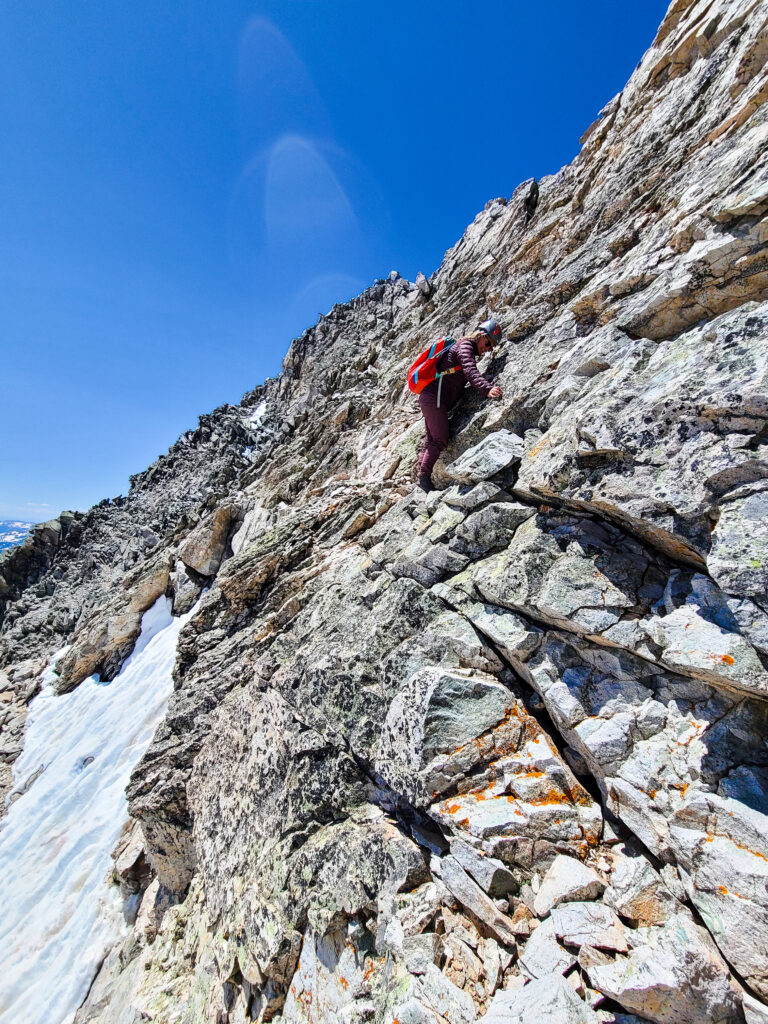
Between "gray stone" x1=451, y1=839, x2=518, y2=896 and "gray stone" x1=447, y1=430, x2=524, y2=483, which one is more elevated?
"gray stone" x1=447, y1=430, x2=524, y2=483

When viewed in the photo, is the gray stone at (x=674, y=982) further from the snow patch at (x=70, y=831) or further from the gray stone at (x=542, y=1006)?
the snow patch at (x=70, y=831)

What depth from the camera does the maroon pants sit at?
963cm

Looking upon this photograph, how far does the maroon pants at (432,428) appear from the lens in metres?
9.63

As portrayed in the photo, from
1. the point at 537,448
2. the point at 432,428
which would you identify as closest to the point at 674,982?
the point at 537,448

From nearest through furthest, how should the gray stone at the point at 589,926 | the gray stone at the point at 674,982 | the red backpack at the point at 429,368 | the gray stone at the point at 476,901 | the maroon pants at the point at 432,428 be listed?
the gray stone at the point at 674,982, the gray stone at the point at 589,926, the gray stone at the point at 476,901, the red backpack at the point at 429,368, the maroon pants at the point at 432,428

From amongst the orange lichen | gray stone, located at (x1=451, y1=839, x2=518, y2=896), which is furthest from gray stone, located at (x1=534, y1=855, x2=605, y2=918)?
the orange lichen

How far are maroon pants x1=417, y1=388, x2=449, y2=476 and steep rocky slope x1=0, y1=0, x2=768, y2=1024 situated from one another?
0.41 metres

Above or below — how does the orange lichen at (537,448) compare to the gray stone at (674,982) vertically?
above

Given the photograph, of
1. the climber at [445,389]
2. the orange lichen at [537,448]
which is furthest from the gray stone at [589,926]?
the climber at [445,389]

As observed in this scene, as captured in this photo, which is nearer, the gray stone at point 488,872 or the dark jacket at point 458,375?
the gray stone at point 488,872

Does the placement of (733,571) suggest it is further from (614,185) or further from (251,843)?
(614,185)

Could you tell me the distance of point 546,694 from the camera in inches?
201

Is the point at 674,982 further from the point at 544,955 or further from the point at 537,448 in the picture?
the point at 537,448

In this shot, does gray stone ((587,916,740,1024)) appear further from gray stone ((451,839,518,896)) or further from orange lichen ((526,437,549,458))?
orange lichen ((526,437,549,458))
